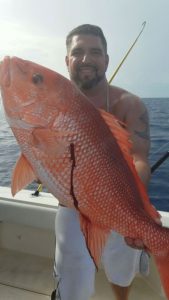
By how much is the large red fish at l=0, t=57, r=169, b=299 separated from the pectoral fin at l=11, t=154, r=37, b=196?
0.01 meters

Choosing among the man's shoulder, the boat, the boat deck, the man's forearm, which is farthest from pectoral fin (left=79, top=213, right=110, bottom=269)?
the boat deck

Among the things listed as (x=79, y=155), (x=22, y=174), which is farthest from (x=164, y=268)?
(x=22, y=174)

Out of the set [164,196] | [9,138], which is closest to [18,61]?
[164,196]

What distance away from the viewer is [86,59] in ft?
8.89

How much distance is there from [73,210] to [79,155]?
3.49 feet

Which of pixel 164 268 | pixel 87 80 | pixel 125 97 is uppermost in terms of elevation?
pixel 87 80

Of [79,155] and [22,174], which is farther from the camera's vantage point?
[22,174]

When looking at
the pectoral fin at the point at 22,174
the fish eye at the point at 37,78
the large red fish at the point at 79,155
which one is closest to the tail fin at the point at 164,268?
the large red fish at the point at 79,155

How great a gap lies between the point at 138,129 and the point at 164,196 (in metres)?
4.04

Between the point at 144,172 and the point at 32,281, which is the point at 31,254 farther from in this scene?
the point at 144,172

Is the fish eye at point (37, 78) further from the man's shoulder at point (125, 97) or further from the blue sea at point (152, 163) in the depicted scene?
the blue sea at point (152, 163)

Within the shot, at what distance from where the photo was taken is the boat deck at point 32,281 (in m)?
3.27

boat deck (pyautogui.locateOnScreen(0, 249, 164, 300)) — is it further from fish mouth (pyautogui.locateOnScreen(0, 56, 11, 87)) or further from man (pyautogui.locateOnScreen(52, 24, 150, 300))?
fish mouth (pyautogui.locateOnScreen(0, 56, 11, 87))

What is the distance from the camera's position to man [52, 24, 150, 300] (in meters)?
2.48
